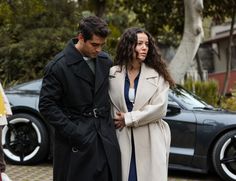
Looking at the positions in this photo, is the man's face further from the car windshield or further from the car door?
the car windshield

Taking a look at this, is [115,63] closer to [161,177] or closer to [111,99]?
[111,99]

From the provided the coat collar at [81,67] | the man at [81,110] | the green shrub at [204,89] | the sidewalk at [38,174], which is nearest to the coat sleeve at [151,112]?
the man at [81,110]

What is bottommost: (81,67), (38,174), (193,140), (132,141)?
(38,174)

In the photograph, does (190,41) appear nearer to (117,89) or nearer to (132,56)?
(132,56)

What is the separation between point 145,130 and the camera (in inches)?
Answer: 147

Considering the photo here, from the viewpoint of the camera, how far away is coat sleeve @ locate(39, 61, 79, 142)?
337 centimetres

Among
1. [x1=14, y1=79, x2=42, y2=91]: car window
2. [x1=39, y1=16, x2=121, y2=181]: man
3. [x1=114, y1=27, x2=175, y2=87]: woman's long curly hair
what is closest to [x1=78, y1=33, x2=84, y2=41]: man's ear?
[x1=39, y1=16, x2=121, y2=181]: man

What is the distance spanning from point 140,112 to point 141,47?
482 mm

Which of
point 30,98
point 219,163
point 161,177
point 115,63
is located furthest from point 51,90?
point 30,98

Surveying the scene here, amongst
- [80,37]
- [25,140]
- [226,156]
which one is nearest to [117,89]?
[80,37]

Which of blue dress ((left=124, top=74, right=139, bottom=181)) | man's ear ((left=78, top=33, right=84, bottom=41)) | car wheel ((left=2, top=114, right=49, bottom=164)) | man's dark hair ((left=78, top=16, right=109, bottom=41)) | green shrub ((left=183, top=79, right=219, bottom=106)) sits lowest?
green shrub ((left=183, top=79, right=219, bottom=106))

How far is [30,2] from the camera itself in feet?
48.9

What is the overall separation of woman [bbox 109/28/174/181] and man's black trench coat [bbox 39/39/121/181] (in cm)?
16

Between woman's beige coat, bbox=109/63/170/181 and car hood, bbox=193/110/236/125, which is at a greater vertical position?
woman's beige coat, bbox=109/63/170/181
